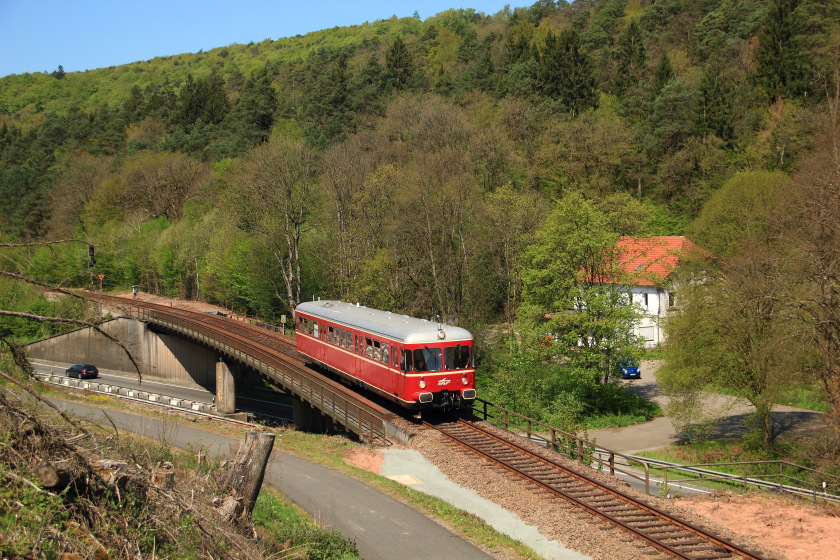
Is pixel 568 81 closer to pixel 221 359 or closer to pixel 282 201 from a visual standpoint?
pixel 282 201

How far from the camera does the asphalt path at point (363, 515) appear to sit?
12.7 m

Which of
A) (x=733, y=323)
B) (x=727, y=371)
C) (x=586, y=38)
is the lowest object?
(x=727, y=371)

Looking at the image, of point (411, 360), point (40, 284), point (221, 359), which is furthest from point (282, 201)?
point (40, 284)

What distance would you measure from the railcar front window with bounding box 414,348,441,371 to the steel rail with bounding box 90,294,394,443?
1957mm

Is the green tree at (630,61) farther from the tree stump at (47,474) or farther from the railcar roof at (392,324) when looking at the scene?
the tree stump at (47,474)

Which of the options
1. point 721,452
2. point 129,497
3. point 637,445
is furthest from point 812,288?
point 129,497

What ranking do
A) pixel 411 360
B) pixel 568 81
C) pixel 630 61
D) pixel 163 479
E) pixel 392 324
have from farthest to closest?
pixel 630 61 < pixel 568 81 < pixel 392 324 < pixel 411 360 < pixel 163 479

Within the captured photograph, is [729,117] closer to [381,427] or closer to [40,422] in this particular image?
[381,427]

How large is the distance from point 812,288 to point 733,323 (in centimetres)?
475

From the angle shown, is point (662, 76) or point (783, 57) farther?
point (662, 76)

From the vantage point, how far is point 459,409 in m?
24.4

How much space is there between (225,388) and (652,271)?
28.1 meters

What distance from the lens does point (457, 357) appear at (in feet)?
75.2

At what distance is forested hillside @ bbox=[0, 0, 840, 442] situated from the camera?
4316cm
